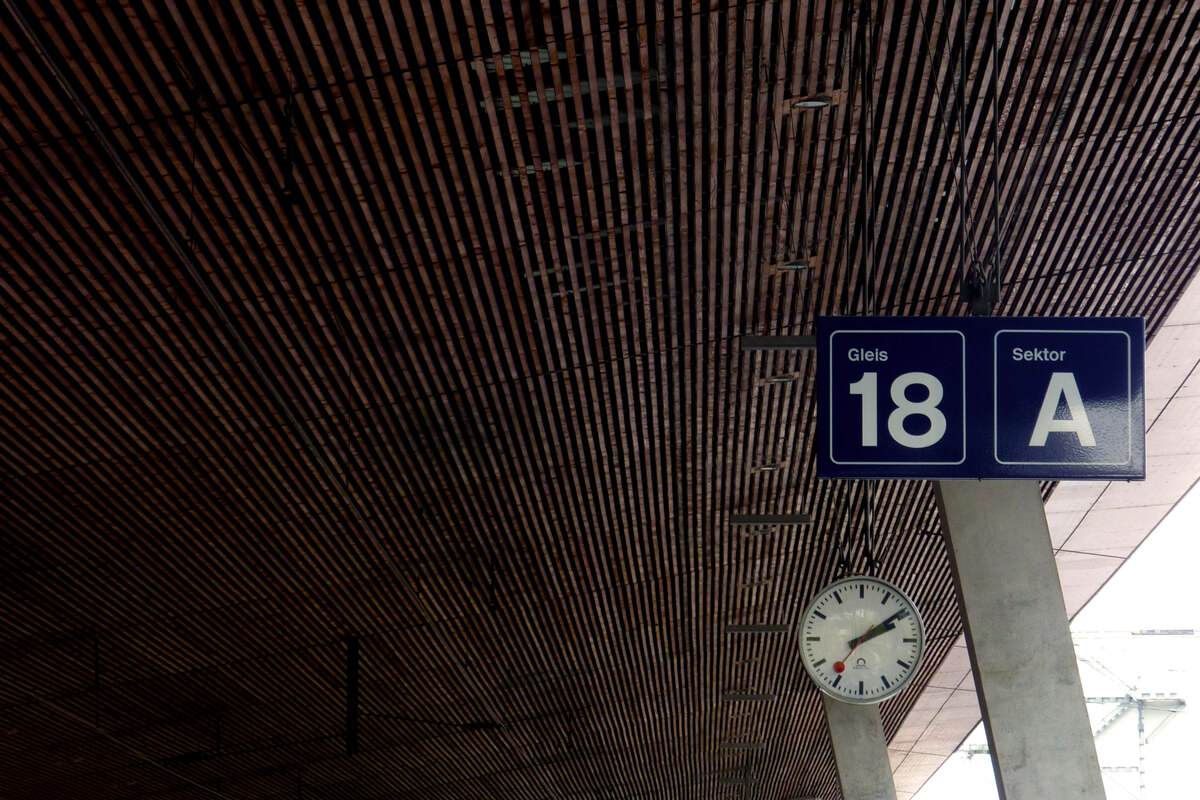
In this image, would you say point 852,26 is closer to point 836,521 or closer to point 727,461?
point 727,461

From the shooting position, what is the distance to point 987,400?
6414mm

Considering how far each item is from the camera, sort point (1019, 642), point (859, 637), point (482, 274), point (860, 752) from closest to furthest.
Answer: point (482, 274)
point (1019, 642)
point (859, 637)
point (860, 752)

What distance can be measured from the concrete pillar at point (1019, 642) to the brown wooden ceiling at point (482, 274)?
5.42 ft

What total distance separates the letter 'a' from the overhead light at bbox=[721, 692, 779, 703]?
18224 mm

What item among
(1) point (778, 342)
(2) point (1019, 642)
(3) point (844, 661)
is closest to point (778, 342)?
(1) point (778, 342)

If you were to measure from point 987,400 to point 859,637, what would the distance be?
5010 mm

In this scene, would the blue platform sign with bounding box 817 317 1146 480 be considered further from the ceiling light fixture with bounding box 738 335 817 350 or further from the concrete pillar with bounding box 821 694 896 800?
the concrete pillar with bounding box 821 694 896 800

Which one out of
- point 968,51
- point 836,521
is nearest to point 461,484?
point 836,521

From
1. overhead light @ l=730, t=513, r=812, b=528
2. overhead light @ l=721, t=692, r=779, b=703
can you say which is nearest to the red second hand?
overhead light @ l=730, t=513, r=812, b=528

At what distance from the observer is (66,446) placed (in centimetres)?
1127

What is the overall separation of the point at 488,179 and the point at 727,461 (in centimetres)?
610

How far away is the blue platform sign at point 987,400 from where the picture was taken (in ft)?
20.8

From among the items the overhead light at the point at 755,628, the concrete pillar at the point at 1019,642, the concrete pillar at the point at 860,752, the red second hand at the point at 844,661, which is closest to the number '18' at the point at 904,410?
the concrete pillar at the point at 1019,642

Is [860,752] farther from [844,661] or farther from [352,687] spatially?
[844,661]
